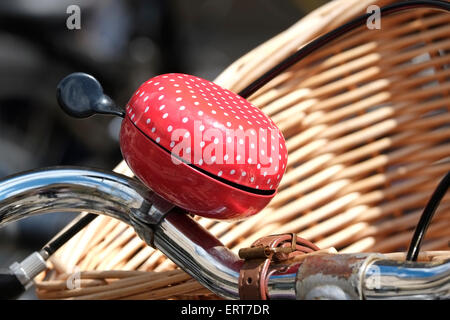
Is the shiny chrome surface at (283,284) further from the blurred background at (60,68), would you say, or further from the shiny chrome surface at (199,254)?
the blurred background at (60,68)

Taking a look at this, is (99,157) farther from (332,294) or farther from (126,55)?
(332,294)

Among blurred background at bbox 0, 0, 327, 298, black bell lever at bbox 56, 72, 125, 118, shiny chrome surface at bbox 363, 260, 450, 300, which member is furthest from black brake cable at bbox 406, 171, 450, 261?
blurred background at bbox 0, 0, 327, 298

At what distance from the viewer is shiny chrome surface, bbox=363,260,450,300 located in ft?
1.17

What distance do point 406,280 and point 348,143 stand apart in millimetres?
364

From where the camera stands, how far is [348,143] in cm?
72

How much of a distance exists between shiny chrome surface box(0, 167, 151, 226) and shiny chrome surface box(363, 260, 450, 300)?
16 centimetres

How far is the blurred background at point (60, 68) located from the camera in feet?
6.16

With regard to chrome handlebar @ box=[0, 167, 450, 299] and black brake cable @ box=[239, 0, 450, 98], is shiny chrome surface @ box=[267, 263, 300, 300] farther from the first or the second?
black brake cable @ box=[239, 0, 450, 98]

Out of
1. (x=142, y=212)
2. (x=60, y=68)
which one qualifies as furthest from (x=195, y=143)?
(x=60, y=68)

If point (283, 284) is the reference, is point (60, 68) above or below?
above

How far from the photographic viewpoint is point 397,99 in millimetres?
728

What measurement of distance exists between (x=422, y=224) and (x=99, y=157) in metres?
1.55

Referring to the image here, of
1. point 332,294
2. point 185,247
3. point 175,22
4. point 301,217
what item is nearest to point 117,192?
point 185,247

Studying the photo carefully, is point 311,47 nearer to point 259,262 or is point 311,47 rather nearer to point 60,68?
point 259,262
